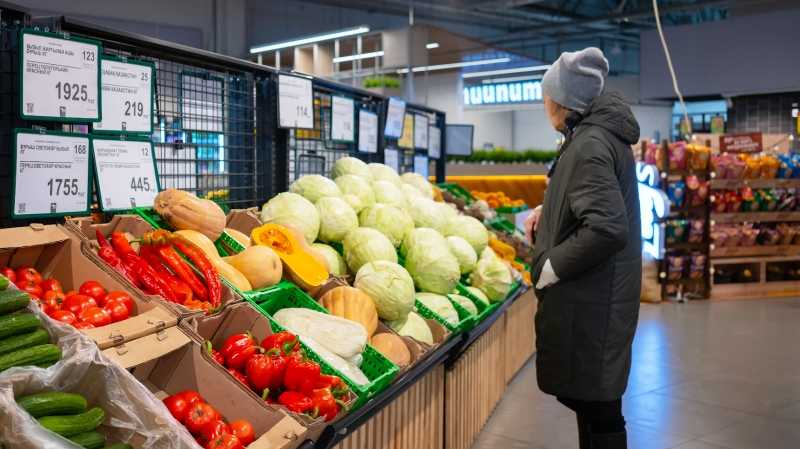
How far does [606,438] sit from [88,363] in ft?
5.90

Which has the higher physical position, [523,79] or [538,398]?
[523,79]

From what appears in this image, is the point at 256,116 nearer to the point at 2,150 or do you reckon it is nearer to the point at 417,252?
the point at 417,252

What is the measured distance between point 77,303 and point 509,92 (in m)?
17.2

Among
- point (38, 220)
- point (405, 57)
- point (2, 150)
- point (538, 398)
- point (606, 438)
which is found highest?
point (405, 57)

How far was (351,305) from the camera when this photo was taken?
3033mm

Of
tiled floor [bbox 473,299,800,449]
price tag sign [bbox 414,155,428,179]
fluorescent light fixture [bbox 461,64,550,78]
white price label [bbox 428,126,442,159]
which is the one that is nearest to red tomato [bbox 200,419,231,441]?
tiled floor [bbox 473,299,800,449]

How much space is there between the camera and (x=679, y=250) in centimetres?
900

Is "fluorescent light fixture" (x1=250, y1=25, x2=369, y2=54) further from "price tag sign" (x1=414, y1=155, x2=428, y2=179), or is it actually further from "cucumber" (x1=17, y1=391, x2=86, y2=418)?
"cucumber" (x1=17, y1=391, x2=86, y2=418)

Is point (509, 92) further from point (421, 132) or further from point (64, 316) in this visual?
point (64, 316)

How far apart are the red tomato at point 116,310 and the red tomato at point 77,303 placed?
0.04 m

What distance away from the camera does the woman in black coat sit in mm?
2496

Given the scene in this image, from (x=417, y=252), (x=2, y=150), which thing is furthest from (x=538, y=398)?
(x=2, y=150)

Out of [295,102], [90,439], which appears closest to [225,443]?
[90,439]

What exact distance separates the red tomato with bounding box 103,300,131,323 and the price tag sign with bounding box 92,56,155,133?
876mm
